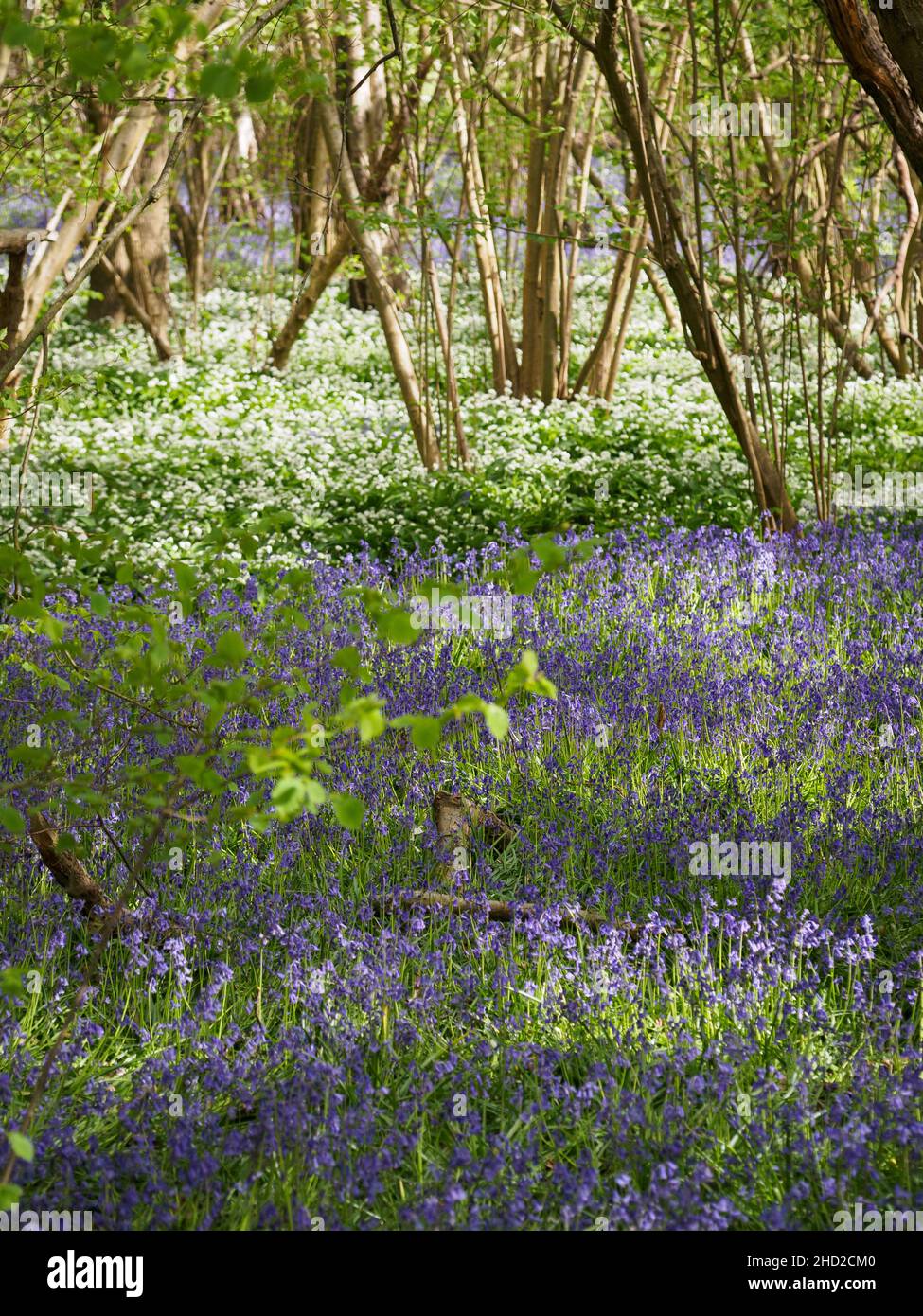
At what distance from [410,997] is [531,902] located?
61 centimetres

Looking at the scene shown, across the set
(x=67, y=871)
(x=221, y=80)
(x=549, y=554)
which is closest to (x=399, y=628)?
(x=549, y=554)

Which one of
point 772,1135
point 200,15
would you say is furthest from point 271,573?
point 200,15

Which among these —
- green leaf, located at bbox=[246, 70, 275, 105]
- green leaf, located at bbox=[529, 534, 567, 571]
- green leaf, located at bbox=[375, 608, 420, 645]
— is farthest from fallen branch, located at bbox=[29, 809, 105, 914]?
green leaf, located at bbox=[246, 70, 275, 105]

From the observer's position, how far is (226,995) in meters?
3.02

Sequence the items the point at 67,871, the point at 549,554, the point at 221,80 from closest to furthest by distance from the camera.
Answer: the point at 221,80 < the point at 549,554 < the point at 67,871

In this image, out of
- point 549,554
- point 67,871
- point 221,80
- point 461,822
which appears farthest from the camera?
point 461,822

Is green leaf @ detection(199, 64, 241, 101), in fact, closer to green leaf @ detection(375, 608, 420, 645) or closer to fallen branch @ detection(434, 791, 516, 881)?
green leaf @ detection(375, 608, 420, 645)

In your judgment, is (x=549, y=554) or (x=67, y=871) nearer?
(x=549, y=554)

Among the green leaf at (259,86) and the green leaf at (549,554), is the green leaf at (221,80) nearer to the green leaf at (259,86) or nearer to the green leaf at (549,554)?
the green leaf at (259,86)

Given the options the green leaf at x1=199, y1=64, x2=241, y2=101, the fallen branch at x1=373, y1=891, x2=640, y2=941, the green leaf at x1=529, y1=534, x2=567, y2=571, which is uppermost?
the green leaf at x1=199, y1=64, x2=241, y2=101

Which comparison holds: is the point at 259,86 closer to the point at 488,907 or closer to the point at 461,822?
the point at 488,907

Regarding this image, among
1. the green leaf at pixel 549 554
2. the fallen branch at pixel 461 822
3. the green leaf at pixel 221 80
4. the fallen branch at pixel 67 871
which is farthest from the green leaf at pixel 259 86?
the fallen branch at pixel 461 822

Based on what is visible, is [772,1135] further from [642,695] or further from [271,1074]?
[642,695]

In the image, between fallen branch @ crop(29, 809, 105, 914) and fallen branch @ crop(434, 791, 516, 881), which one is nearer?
fallen branch @ crop(29, 809, 105, 914)
